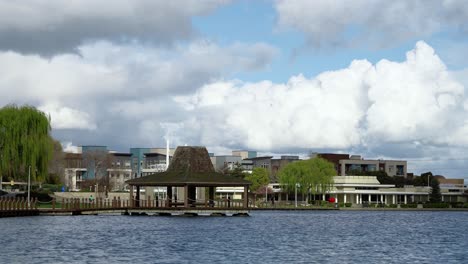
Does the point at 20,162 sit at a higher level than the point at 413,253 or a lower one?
higher

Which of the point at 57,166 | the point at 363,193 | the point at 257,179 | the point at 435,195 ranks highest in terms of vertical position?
the point at 57,166

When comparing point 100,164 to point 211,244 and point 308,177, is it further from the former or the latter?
point 211,244

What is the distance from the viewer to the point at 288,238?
173 ft

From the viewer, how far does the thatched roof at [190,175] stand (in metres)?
77.1

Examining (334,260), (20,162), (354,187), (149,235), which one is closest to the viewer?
(334,260)

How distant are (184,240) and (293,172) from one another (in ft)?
295

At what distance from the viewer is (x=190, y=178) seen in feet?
255

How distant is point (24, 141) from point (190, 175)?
614 inches

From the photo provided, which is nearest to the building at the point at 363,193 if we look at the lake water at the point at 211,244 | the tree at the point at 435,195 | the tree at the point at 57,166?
the tree at the point at 435,195

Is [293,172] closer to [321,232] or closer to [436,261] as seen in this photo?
[321,232]

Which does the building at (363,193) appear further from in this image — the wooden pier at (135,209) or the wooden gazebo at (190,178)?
the wooden pier at (135,209)

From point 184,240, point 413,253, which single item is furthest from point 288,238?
point 413,253

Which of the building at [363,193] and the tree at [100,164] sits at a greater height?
the tree at [100,164]

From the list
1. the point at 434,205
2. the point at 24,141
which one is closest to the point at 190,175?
the point at 24,141
